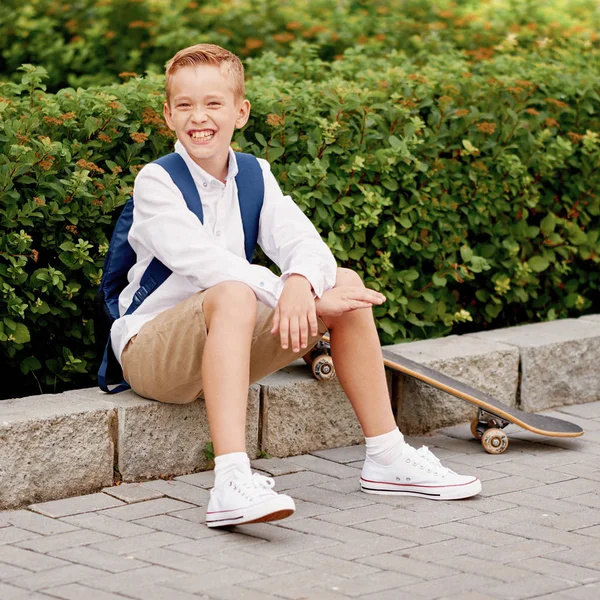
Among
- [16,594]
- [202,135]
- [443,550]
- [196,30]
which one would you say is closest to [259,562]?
[443,550]

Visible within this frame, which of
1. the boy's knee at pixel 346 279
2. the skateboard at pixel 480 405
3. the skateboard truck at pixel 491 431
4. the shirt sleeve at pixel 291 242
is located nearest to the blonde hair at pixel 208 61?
the shirt sleeve at pixel 291 242

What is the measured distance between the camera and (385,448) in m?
4.02

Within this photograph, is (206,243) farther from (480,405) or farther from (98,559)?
(480,405)

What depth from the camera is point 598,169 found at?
19.2ft

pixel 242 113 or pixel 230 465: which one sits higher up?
pixel 242 113

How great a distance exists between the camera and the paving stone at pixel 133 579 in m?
3.14

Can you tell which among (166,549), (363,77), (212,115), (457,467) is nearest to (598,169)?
(363,77)

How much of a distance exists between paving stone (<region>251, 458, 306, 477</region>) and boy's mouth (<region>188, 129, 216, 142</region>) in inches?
47.8

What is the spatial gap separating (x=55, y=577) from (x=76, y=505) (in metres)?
0.63

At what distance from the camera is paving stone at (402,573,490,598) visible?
3.17m

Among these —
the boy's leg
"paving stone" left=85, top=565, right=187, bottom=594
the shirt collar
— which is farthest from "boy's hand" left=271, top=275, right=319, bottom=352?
"paving stone" left=85, top=565, right=187, bottom=594

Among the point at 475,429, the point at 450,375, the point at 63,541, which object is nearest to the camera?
the point at 63,541

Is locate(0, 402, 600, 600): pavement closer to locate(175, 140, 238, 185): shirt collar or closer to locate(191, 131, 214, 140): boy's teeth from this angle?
locate(175, 140, 238, 185): shirt collar

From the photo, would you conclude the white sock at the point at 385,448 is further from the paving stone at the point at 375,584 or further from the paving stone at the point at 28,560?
the paving stone at the point at 28,560
